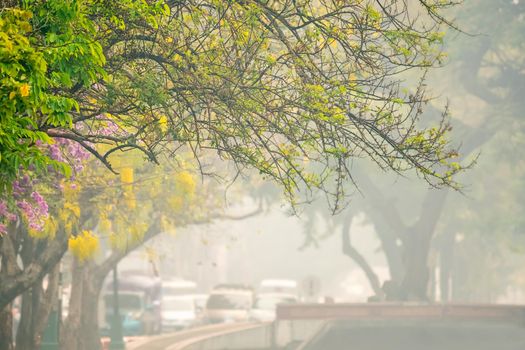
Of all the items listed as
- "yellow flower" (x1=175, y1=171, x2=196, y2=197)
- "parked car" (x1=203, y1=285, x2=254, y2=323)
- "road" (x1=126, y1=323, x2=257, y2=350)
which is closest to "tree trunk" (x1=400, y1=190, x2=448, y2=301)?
"road" (x1=126, y1=323, x2=257, y2=350)

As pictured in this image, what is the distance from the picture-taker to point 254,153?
46.4ft

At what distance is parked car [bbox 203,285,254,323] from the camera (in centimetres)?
5841

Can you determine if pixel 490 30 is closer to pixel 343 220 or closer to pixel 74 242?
pixel 343 220

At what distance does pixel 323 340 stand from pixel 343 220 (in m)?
19.8

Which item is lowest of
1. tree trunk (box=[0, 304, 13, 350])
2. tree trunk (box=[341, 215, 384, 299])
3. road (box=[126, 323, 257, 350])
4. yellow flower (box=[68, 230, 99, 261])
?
tree trunk (box=[0, 304, 13, 350])

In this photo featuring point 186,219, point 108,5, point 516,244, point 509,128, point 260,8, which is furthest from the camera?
point 516,244

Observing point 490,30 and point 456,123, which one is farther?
point 456,123

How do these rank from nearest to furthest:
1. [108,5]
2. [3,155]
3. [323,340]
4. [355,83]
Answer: [3,155] → [108,5] → [355,83] → [323,340]

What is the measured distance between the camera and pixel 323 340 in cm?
4025

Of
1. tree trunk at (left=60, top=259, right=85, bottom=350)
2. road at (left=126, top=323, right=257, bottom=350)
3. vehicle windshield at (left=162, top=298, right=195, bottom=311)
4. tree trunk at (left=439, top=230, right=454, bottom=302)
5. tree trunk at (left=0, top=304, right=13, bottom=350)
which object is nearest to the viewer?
tree trunk at (left=0, top=304, right=13, bottom=350)

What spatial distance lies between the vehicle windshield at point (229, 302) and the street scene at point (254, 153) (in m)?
0.12

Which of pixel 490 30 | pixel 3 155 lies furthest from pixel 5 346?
pixel 490 30

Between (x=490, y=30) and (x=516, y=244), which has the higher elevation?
(x=490, y=30)

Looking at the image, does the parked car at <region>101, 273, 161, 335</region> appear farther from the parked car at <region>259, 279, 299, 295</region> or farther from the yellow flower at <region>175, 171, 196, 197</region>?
the yellow flower at <region>175, 171, 196, 197</region>
